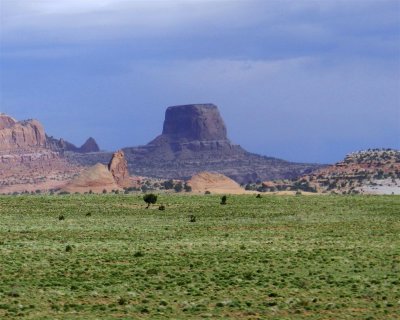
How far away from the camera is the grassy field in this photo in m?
30.0

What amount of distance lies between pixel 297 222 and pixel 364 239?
15490 mm

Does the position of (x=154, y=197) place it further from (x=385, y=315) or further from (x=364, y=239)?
(x=385, y=315)

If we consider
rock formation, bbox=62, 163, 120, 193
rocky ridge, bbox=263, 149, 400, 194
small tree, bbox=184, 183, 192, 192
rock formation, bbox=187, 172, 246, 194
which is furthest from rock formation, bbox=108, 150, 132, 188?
rocky ridge, bbox=263, 149, 400, 194

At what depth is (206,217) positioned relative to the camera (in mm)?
75625

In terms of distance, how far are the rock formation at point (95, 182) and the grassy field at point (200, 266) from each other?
7795cm

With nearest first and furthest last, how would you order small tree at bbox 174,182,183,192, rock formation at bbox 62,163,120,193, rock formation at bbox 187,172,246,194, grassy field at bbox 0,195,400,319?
grassy field at bbox 0,195,400,319 → rock formation at bbox 187,172,246,194 → small tree at bbox 174,182,183,192 → rock formation at bbox 62,163,120,193

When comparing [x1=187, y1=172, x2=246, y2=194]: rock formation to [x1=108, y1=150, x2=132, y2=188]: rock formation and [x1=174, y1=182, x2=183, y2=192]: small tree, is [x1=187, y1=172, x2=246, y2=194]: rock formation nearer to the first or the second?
[x1=174, y1=182, x2=183, y2=192]: small tree

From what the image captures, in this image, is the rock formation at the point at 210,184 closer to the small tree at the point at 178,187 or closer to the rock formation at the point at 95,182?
the small tree at the point at 178,187

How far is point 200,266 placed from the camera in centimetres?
4053

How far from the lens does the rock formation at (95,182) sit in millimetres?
155375

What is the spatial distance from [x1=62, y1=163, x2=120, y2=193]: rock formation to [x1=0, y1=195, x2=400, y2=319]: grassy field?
77955 millimetres

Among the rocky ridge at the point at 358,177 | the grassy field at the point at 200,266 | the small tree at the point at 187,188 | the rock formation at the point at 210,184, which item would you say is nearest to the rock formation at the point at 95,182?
the small tree at the point at 187,188

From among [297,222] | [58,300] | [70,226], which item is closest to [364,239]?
[297,222]

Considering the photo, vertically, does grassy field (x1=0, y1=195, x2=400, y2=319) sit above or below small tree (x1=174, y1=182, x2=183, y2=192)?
below
